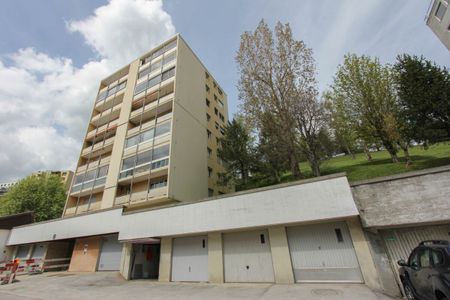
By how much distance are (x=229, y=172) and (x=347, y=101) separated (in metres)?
15.8

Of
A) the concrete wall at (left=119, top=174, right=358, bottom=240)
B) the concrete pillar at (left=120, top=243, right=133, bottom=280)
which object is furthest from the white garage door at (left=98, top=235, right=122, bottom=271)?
the concrete wall at (left=119, top=174, right=358, bottom=240)

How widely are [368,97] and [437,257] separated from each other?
2131cm

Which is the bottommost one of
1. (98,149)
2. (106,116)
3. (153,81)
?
(98,149)

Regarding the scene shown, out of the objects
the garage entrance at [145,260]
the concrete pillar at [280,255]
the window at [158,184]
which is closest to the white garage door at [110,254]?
the garage entrance at [145,260]

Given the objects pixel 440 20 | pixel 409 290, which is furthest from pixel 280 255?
pixel 440 20

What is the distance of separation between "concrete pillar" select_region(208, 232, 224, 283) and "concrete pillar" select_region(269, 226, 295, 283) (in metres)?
3.19

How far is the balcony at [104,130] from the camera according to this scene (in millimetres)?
29375

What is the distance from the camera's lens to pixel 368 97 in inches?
889

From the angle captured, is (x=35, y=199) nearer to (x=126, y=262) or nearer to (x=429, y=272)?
(x=126, y=262)

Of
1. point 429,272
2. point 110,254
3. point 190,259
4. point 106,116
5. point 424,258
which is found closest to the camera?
point 429,272

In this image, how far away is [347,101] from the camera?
2417cm

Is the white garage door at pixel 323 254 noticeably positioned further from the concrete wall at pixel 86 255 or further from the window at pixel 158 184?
the concrete wall at pixel 86 255

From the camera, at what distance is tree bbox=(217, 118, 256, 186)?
86.2 feet

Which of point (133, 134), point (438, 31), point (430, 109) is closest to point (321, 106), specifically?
point (430, 109)
